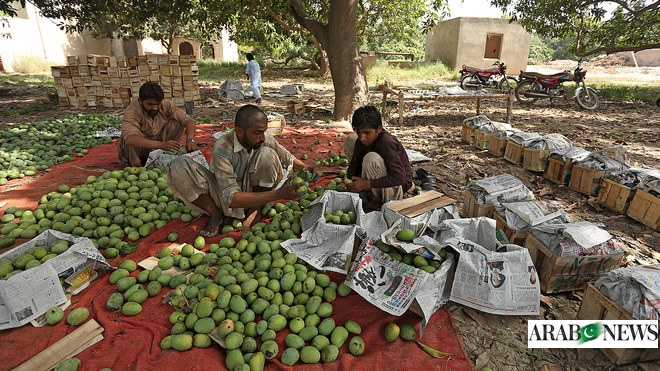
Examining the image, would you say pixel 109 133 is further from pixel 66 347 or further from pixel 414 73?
pixel 414 73

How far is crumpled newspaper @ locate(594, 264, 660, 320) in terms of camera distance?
1818 millimetres

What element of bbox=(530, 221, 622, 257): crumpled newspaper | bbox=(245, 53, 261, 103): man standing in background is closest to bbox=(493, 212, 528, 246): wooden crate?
bbox=(530, 221, 622, 257): crumpled newspaper

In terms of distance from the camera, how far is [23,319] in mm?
2051

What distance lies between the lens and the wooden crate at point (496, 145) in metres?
5.53

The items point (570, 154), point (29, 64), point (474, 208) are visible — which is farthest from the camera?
point (29, 64)

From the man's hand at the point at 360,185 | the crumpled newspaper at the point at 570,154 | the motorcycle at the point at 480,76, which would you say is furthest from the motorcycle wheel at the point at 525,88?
the man's hand at the point at 360,185

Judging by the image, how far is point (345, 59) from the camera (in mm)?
7402

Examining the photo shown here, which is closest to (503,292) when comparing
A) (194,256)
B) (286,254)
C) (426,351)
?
(426,351)

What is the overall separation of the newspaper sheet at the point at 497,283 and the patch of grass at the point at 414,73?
14690 millimetres

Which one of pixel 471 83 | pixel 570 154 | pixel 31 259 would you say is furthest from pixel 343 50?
pixel 471 83

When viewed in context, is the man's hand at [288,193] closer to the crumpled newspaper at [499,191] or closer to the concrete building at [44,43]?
the crumpled newspaper at [499,191]

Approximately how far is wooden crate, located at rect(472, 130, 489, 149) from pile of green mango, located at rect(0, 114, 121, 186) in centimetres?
650

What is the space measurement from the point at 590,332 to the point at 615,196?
2320 mm

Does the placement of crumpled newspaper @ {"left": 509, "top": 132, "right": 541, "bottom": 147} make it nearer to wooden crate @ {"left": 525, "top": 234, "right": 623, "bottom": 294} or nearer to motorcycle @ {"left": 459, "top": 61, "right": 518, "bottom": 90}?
wooden crate @ {"left": 525, "top": 234, "right": 623, "bottom": 294}
